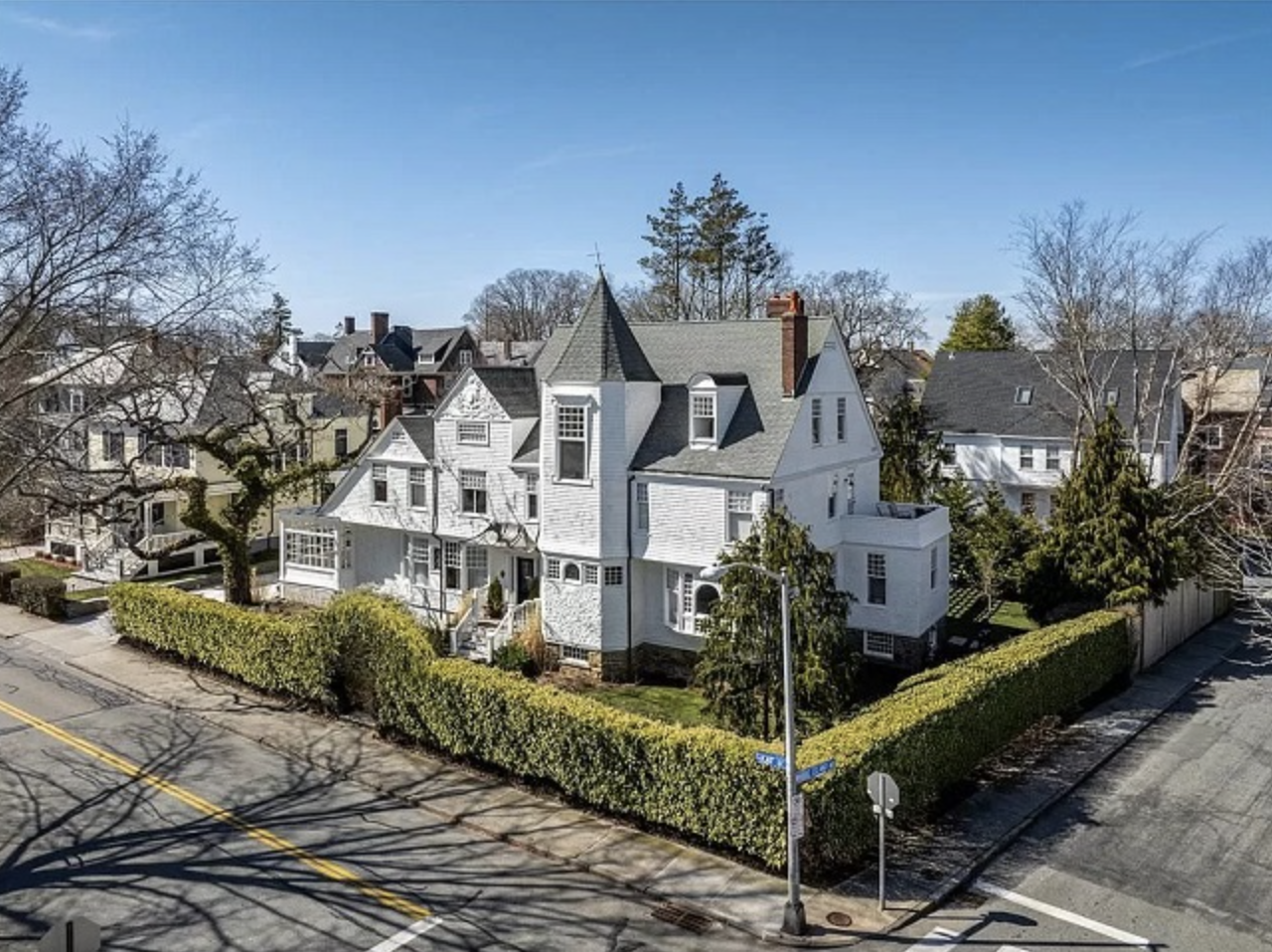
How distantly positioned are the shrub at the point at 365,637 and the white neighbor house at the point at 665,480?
18.6 ft

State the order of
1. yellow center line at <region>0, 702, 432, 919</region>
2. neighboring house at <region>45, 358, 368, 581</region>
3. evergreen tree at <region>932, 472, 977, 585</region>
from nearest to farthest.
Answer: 1. yellow center line at <region>0, 702, 432, 919</region>
2. evergreen tree at <region>932, 472, 977, 585</region>
3. neighboring house at <region>45, 358, 368, 581</region>

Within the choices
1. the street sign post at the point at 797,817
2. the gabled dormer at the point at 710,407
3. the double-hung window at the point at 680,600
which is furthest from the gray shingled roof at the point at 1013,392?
the street sign post at the point at 797,817

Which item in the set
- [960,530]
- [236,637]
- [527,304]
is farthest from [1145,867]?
[527,304]

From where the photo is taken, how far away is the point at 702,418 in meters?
26.0

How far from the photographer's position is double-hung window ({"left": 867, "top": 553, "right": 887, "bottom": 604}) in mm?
27472

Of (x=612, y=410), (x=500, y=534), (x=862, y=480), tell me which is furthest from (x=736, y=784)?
(x=862, y=480)

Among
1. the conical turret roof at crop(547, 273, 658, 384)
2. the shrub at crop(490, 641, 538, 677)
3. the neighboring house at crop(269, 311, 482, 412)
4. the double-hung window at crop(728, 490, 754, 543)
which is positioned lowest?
the shrub at crop(490, 641, 538, 677)

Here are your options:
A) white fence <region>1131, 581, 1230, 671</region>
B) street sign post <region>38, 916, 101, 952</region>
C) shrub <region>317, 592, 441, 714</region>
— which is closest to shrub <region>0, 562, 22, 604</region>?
shrub <region>317, 592, 441, 714</region>

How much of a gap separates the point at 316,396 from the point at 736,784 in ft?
125

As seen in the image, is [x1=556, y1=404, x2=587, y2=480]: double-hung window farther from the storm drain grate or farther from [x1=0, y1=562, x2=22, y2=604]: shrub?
[x1=0, y1=562, x2=22, y2=604]: shrub

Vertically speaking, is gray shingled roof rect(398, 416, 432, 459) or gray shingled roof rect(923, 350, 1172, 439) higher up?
gray shingled roof rect(923, 350, 1172, 439)

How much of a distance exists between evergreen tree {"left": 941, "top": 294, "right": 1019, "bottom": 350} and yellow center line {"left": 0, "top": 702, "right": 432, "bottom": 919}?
219ft

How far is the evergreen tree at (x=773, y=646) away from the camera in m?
19.0

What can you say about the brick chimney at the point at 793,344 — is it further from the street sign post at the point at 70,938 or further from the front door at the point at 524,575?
the street sign post at the point at 70,938
